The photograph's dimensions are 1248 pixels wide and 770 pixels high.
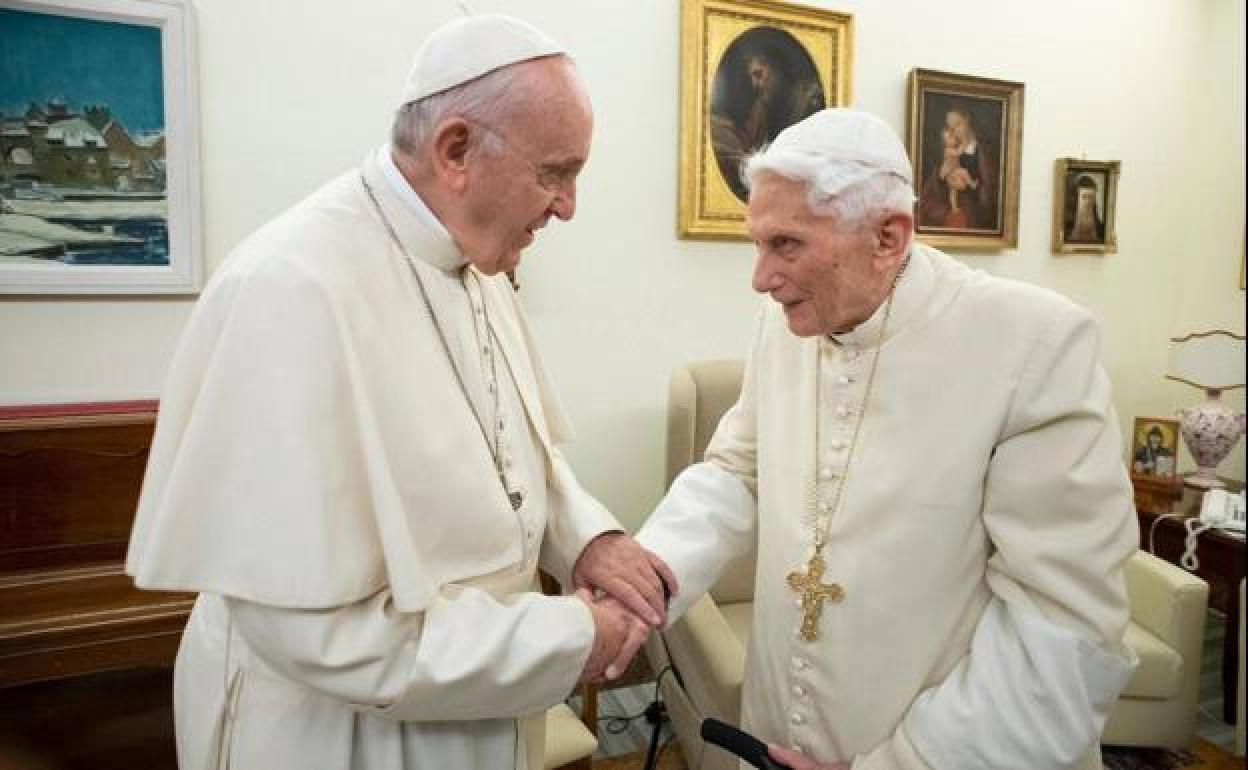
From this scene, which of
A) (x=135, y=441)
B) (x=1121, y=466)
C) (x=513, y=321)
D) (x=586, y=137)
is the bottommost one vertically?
(x=135, y=441)

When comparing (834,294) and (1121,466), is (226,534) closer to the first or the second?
(834,294)

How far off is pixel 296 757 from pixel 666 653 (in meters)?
1.74

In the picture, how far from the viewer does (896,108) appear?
149 inches

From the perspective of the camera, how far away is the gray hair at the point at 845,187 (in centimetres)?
137

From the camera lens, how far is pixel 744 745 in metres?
1.42

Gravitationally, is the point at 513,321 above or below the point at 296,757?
above

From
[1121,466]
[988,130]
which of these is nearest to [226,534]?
[1121,466]

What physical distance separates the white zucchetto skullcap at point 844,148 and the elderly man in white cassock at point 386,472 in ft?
1.26

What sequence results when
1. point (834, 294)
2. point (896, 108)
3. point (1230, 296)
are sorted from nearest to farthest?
1. point (834, 294)
2. point (896, 108)
3. point (1230, 296)

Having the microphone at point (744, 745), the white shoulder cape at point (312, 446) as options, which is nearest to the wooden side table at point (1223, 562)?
the microphone at point (744, 745)

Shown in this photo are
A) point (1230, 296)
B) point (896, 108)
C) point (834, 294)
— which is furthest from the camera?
point (1230, 296)

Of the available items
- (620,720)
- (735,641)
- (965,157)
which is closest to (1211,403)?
(965,157)

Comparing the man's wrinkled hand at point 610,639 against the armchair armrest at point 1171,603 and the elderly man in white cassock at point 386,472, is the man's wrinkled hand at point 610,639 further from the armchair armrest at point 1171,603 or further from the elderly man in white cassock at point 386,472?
the armchair armrest at point 1171,603

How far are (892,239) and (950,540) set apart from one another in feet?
1.80
